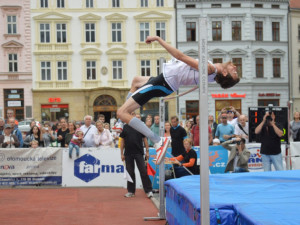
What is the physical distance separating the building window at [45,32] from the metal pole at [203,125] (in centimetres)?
3623

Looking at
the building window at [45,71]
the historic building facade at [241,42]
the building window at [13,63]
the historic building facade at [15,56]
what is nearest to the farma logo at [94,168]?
the historic building facade at [241,42]

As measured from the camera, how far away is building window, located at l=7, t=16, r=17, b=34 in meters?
38.2

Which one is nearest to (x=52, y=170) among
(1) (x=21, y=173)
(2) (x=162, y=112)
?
(1) (x=21, y=173)

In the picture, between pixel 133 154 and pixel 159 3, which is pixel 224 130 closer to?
pixel 133 154

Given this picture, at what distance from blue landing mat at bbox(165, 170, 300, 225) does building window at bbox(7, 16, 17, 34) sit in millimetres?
33602

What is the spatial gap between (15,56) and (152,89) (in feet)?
113

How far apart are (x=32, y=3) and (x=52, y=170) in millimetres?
28335

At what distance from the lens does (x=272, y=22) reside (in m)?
40.4

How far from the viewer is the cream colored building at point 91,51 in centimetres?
3850

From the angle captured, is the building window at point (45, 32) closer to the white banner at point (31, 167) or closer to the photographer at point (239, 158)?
the white banner at point (31, 167)

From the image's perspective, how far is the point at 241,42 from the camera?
39.8 m

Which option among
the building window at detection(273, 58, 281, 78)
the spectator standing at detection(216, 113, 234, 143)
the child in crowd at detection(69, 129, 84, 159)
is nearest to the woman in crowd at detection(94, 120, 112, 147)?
the child in crowd at detection(69, 129, 84, 159)

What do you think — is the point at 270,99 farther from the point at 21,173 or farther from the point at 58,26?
the point at 21,173

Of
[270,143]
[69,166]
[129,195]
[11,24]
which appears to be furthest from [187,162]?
[11,24]
